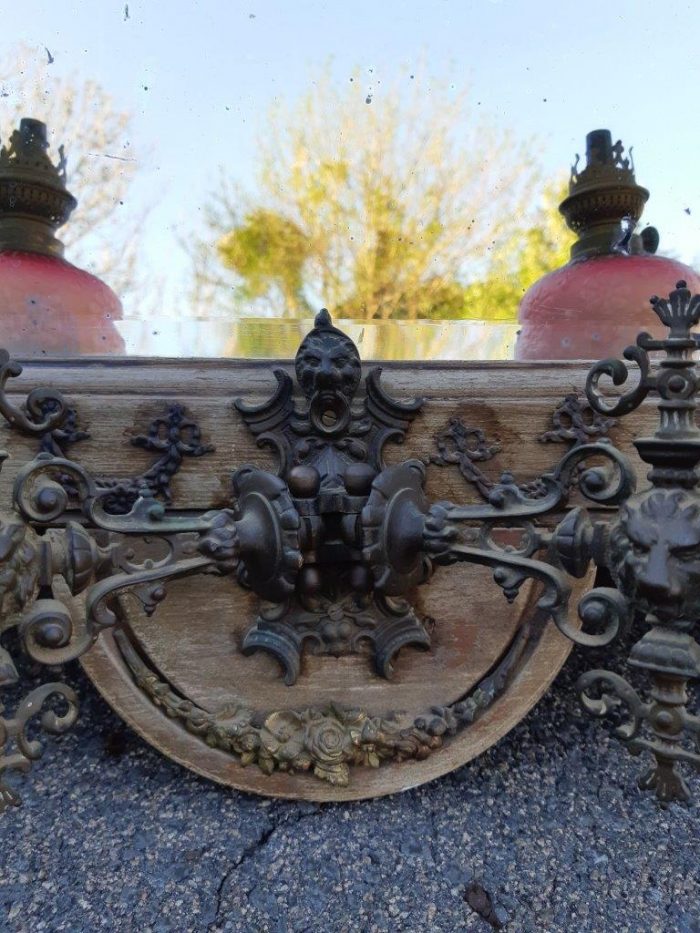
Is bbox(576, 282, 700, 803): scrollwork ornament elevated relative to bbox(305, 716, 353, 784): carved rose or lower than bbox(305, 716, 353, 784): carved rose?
elevated

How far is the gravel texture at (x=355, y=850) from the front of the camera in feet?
2.12

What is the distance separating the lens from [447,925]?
0.64m

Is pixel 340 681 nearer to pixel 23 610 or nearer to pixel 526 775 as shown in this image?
pixel 526 775

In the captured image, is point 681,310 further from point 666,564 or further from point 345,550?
point 345,550

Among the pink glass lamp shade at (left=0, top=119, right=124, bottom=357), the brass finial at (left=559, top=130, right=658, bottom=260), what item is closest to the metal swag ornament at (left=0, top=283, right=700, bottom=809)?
the pink glass lamp shade at (left=0, top=119, right=124, bottom=357)

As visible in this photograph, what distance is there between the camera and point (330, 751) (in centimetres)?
74

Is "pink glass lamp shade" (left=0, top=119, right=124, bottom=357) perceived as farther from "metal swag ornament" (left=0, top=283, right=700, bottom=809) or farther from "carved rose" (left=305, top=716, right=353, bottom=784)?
"carved rose" (left=305, top=716, right=353, bottom=784)

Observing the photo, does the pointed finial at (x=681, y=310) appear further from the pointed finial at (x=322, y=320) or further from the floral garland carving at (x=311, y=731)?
the floral garland carving at (x=311, y=731)

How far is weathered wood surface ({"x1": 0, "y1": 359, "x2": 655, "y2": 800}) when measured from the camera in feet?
2.46

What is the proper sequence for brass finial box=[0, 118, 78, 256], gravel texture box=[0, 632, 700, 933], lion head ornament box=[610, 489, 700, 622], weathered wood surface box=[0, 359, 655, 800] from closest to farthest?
1. lion head ornament box=[610, 489, 700, 622]
2. gravel texture box=[0, 632, 700, 933]
3. weathered wood surface box=[0, 359, 655, 800]
4. brass finial box=[0, 118, 78, 256]

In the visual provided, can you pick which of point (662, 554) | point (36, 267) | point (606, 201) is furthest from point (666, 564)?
point (36, 267)

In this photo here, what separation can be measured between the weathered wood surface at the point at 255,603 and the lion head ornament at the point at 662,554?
0.28m

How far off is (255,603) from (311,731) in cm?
16

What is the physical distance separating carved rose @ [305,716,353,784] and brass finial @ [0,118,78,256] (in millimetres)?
732
